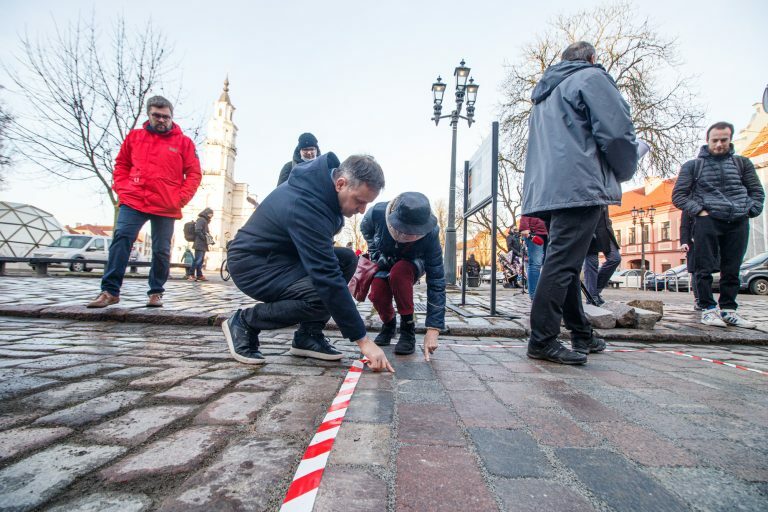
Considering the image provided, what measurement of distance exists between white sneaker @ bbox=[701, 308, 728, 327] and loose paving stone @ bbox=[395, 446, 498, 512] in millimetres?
4517

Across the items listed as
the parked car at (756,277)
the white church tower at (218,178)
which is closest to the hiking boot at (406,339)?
the parked car at (756,277)

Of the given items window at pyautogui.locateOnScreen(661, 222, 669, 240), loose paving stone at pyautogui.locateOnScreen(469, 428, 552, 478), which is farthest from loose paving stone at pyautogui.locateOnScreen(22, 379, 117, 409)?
window at pyautogui.locateOnScreen(661, 222, 669, 240)

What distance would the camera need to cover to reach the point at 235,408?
5.05ft

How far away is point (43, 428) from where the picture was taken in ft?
4.19

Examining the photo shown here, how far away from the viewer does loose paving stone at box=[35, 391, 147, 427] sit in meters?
1.35

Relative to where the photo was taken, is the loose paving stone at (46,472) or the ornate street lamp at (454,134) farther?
the ornate street lamp at (454,134)

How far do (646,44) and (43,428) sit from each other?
22354 millimetres

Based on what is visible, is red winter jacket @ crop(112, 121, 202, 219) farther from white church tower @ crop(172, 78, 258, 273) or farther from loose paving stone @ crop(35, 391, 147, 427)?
white church tower @ crop(172, 78, 258, 273)

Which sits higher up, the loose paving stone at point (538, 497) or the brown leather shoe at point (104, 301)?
the brown leather shoe at point (104, 301)

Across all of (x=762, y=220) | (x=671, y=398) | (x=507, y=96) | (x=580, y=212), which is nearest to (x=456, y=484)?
(x=671, y=398)

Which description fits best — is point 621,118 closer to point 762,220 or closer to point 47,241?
point 47,241

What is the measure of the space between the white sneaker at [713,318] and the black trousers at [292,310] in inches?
170

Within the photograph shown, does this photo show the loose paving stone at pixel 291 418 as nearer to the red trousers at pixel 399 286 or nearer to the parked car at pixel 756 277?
the red trousers at pixel 399 286

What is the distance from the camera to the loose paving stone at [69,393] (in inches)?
59.5
